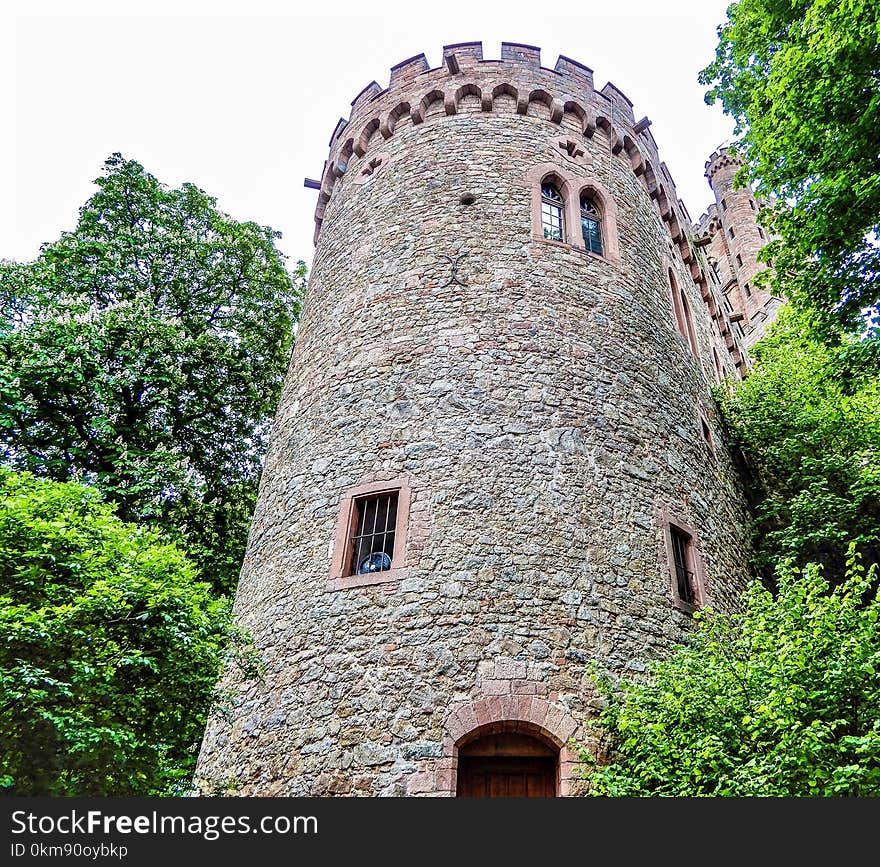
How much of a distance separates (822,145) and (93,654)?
32.4 feet

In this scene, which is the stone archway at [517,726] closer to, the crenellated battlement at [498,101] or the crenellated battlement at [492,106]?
the crenellated battlement at [492,106]

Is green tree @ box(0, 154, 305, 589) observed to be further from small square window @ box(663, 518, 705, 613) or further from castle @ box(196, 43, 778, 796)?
small square window @ box(663, 518, 705, 613)

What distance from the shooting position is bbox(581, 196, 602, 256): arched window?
12898 mm

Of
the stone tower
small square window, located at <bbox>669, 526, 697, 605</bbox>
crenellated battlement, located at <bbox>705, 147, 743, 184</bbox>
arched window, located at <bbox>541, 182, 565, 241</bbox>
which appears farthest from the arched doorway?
crenellated battlement, located at <bbox>705, 147, 743, 184</bbox>

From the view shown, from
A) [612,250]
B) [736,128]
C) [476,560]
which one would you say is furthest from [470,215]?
[476,560]

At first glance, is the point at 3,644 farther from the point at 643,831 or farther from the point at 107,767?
the point at 643,831

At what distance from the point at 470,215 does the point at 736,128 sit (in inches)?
206

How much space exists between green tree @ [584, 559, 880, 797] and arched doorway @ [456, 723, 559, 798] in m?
0.62

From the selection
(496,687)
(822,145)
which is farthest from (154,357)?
(822,145)

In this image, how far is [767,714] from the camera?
6.29 m

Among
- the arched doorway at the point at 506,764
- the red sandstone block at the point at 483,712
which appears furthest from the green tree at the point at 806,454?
the red sandstone block at the point at 483,712

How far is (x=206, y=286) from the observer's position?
17656 mm

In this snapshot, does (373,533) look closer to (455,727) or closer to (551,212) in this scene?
(455,727)

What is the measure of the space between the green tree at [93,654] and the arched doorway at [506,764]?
274 cm
